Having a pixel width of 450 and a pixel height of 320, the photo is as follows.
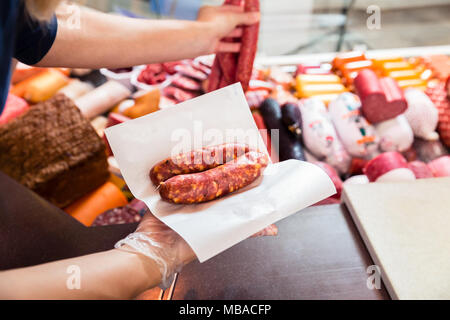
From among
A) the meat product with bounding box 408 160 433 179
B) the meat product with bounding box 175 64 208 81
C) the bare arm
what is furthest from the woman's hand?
the meat product with bounding box 408 160 433 179

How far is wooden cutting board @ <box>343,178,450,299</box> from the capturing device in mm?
795

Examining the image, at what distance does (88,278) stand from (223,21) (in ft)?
3.74

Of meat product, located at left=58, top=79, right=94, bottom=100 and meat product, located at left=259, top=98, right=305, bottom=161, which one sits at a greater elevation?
meat product, located at left=259, top=98, right=305, bottom=161

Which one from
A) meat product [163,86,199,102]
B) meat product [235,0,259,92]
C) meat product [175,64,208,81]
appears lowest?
meat product [163,86,199,102]

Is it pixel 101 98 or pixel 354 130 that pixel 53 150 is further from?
pixel 354 130

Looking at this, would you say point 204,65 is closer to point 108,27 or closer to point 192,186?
point 108,27

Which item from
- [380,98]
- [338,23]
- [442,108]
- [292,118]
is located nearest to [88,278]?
[292,118]

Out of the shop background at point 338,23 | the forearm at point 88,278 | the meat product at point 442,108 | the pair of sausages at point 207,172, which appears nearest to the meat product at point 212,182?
the pair of sausages at point 207,172

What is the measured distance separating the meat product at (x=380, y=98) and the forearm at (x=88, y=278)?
1.50 metres

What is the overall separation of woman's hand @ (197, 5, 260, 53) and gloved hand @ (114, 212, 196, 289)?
89cm

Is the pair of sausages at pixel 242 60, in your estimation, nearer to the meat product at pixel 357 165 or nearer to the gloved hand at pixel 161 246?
the meat product at pixel 357 165

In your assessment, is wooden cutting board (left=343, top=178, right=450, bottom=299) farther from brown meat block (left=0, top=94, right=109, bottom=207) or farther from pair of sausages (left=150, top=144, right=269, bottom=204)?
brown meat block (left=0, top=94, right=109, bottom=207)

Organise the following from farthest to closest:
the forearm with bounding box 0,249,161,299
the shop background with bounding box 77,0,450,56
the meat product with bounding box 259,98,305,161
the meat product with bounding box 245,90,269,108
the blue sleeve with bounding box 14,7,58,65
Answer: the shop background with bounding box 77,0,450,56 < the meat product with bounding box 245,90,269,108 < the meat product with bounding box 259,98,305,161 < the blue sleeve with bounding box 14,7,58,65 < the forearm with bounding box 0,249,161,299

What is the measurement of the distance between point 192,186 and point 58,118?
3.80 feet
